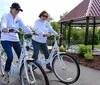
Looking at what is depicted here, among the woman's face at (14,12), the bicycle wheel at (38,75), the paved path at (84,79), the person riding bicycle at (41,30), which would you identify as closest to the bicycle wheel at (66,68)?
the paved path at (84,79)

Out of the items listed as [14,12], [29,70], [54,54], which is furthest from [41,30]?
[29,70]

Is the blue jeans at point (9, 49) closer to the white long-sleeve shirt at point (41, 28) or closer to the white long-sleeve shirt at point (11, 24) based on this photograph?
the white long-sleeve shirt at point (11, 24)

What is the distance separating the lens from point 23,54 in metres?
5.47

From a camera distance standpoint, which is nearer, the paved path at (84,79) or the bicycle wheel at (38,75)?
the bicycle wheel at (38,75)

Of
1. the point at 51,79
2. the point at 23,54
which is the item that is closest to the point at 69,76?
the point at 51,79

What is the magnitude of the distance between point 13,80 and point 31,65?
1667 mm

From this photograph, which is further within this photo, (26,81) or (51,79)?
(51,79)

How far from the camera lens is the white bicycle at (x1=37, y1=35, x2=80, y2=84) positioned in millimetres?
6227

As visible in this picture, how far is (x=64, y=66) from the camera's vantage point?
6.54 m

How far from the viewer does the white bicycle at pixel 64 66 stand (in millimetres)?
6227

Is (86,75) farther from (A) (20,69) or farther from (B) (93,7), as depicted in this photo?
(B) (93,7)

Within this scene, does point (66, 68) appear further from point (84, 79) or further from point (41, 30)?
point (41, 30)

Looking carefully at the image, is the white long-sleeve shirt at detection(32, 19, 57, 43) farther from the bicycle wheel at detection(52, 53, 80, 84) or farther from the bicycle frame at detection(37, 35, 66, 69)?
the bicycle wheel at detection(52, 53, 80, 84)

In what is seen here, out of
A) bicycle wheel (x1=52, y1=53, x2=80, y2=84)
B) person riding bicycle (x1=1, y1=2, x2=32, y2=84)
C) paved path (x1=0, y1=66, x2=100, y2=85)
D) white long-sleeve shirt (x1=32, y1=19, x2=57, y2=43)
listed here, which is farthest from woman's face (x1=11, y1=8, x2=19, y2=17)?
paved path (x1=0, y1=66, x2=100, y2=85)
